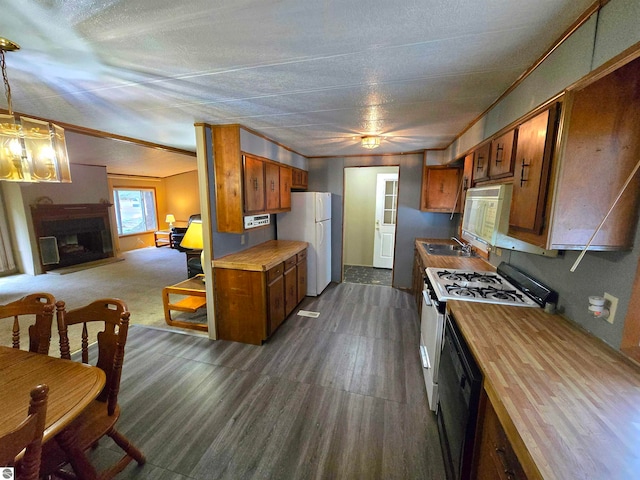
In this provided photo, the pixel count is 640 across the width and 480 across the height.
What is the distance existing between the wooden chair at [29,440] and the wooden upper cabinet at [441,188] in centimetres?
411

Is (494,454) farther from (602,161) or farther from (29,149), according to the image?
(29,149)

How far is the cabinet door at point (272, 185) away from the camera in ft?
10.6

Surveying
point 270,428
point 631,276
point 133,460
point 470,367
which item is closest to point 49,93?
point 133,460

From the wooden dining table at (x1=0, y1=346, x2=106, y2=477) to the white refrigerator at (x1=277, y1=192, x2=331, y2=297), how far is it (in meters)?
2.94

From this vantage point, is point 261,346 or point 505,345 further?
point 261,346

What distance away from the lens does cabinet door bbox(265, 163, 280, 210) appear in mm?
3225

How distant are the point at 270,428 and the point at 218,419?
1.30ft

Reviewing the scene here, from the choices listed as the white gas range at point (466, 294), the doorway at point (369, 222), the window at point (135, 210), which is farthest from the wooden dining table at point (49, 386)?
the window at point (135, 210)

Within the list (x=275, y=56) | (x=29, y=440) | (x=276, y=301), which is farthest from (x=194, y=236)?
(x=29, y=440)

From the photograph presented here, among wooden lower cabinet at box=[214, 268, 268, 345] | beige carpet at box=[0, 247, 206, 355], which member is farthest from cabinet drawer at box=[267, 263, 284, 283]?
beige carpet at box=[0, 247, 206, 355]

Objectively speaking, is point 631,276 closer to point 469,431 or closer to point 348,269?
point 469,431

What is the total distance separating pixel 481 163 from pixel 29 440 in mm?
3009

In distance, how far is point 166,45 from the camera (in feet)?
4.15

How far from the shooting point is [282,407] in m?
2.00
